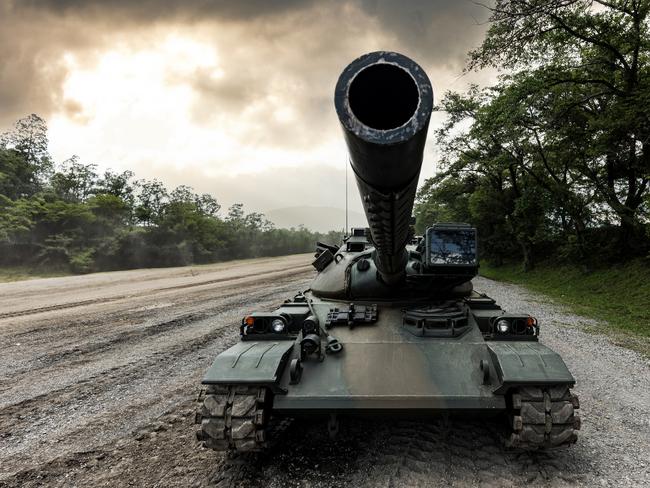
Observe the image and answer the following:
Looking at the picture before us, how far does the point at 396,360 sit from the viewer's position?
4.24m

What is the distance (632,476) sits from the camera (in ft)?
12.6

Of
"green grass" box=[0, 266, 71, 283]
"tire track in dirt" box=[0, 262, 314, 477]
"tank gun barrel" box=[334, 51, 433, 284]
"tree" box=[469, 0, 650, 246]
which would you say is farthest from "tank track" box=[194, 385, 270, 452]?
"green grass" box=[0, 266, 71, 283]

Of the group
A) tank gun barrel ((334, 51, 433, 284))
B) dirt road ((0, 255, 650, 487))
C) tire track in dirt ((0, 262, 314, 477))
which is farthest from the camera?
tire track in dirt ((0, 262, 314, 477))

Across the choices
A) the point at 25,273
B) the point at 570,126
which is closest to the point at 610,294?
the point at 570,126

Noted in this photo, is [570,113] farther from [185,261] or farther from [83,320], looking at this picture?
[185,261]

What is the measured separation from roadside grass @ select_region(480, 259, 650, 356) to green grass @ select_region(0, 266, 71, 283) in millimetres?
27024

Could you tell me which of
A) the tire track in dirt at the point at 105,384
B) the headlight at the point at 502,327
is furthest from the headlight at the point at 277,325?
the headlight at the point at 502,327

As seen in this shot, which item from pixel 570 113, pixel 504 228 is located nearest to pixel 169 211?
pixel 504 228

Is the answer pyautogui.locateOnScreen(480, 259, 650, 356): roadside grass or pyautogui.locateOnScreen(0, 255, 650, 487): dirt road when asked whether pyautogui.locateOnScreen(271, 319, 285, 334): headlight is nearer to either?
pyautogui.locateOnScreen(0, 255, 650, 487): dirt road

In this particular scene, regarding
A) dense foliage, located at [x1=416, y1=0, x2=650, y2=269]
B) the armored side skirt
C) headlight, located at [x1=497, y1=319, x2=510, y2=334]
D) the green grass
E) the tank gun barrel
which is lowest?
the green grass

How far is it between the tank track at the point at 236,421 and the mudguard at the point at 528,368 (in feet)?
6.92

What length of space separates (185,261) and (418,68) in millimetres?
36360

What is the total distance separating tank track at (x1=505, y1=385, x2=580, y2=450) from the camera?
3.61 meters

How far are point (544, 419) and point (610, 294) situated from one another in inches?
515
